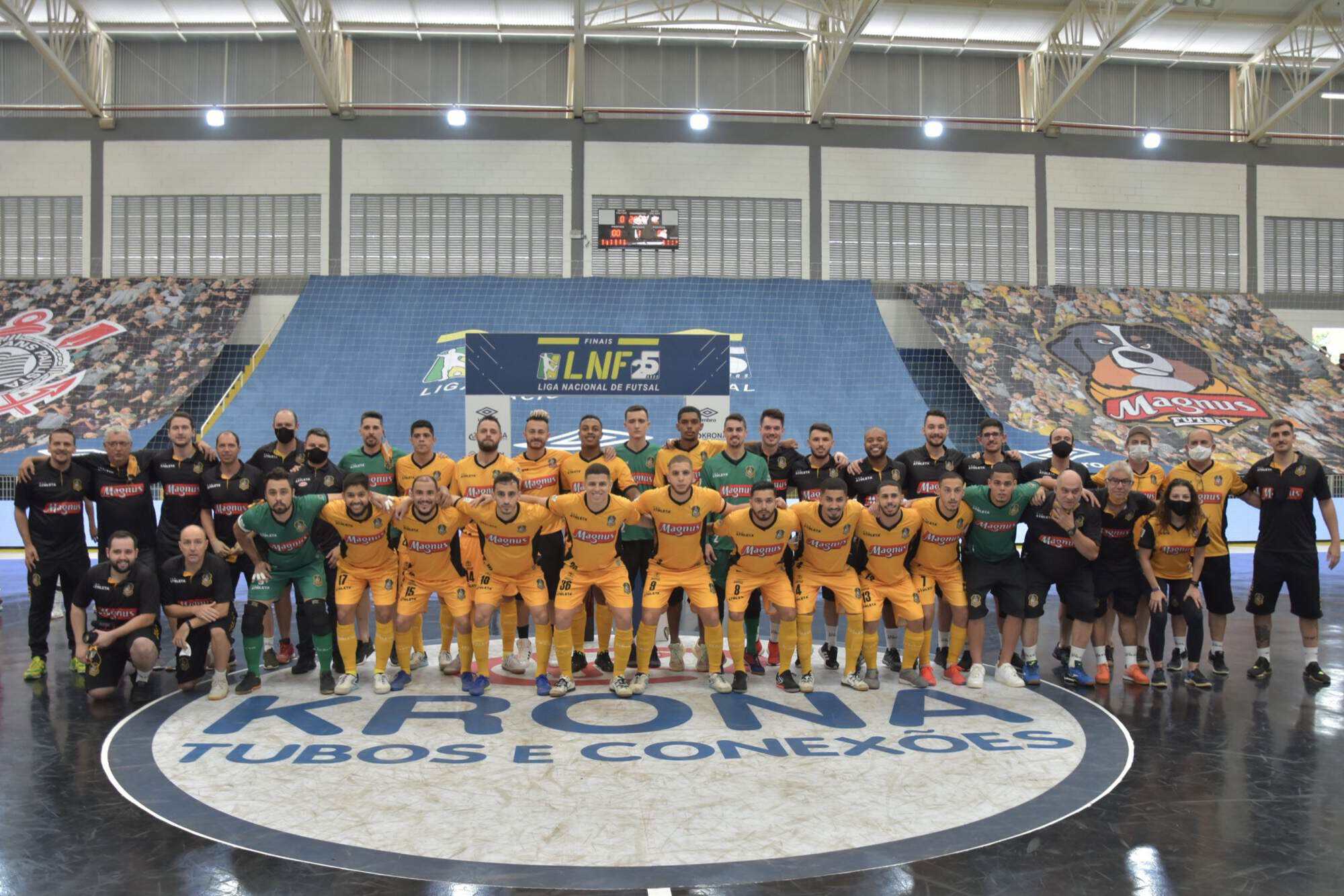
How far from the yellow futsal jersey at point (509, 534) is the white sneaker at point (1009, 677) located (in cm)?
385

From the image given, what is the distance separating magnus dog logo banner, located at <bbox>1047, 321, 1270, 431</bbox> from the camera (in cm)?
2070

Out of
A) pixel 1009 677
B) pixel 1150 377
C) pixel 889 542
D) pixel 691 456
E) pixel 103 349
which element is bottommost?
pixel 1009 677

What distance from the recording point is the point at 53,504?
7898mm

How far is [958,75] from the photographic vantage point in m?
24.3

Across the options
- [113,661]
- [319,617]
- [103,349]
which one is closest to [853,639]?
[319,617]

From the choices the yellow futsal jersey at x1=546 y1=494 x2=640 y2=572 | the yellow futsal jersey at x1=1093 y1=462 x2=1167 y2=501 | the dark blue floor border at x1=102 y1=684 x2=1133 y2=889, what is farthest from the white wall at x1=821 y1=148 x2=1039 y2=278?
the dark blue floor border at x1=102 y1=684 x2=1133 y2=889

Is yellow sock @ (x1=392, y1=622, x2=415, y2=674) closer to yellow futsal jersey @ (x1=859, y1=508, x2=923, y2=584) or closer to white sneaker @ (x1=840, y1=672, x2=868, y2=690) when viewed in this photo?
white sneaker @ (x1=840, y1=672, x2=868, y2=690)

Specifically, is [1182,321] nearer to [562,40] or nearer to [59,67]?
[562,40]

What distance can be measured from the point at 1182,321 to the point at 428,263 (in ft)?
61.1

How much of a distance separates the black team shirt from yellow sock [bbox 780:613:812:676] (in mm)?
6020

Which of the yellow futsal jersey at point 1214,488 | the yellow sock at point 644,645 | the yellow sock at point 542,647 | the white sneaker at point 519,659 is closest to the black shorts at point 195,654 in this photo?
the white sneaker at point 519,659

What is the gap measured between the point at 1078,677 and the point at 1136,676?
47 centimetres

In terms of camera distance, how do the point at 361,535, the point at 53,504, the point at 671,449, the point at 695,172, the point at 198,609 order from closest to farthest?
the point at 198,609 < the point at 361,535 < the point at 53,504 < the point at 671,449 < the point at 695,172

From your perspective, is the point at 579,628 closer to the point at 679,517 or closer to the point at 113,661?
the point at 679,517
